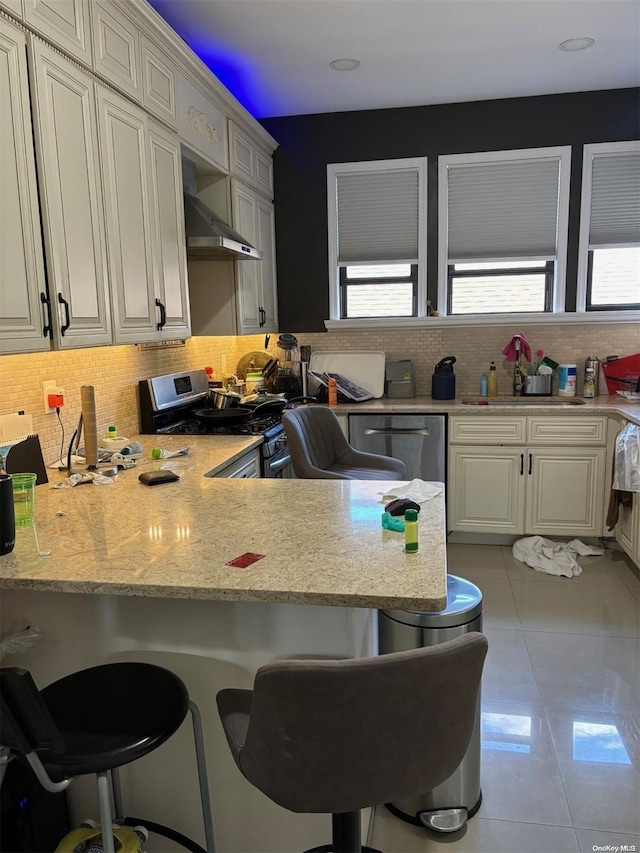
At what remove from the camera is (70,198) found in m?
2.09

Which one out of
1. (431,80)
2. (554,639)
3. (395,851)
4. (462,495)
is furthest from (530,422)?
(395,851)

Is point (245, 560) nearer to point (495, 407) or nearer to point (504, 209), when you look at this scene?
point (495, 407)

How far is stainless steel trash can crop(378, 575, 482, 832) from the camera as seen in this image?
1.79 m

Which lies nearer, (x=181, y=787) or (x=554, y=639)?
(x=181, y=787)

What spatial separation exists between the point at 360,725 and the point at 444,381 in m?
3.50

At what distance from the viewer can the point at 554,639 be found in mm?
2871

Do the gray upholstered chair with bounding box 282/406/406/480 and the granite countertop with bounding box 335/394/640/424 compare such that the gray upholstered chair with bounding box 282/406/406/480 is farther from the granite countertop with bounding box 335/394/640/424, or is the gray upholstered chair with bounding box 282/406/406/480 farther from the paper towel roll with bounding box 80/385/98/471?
the paper towel roll with bounding box 80/385/98/471

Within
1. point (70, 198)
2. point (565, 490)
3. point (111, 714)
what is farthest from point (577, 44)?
point (111, 714)

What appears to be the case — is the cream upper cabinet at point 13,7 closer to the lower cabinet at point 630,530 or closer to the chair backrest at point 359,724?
the chair backrest at point 359,724

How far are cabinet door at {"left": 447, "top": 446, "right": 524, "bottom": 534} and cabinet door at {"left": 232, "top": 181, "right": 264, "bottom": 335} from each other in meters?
1.61

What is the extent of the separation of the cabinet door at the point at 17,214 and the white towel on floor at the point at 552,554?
308 centimetres

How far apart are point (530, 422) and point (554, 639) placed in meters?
1.48

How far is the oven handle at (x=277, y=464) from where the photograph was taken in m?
3.26

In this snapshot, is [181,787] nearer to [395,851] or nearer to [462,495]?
[395,851]
